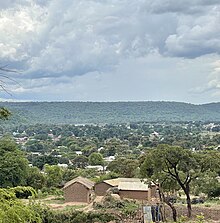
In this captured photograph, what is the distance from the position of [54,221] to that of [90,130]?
125 metres

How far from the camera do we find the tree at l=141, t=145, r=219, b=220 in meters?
24.2

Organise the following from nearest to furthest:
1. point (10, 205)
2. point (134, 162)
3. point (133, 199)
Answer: point (10, 205)
point (133, 199)
point (134, 162)

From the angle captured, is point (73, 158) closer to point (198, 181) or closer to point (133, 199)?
point (133, 199)

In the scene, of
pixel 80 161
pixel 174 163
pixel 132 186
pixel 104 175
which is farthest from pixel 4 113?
pixel 80 161

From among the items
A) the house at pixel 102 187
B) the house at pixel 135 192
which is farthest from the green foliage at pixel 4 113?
the house at pixel 102 187

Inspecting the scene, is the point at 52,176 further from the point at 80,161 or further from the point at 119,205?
the point at 80,161

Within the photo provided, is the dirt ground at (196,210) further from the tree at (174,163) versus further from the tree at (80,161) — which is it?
the tree at (80,161)

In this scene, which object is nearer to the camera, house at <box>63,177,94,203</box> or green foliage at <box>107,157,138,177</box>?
house at <box>63,177,94,203</box>

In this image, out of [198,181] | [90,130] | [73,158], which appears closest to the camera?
[198,181]

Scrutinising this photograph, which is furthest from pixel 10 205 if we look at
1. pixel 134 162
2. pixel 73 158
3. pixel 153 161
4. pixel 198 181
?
pixel 73 158

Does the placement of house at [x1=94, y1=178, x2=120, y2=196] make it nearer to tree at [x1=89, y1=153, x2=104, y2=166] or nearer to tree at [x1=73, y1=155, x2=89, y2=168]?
tree at [x1=89, y1=153, x2=104, y2=166]

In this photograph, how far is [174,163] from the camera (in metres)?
24.5

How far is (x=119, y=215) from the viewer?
2570 centimetres

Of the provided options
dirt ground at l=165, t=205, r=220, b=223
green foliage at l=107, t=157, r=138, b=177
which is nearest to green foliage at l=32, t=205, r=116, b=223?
dirt ground at l=165, t=205, r=220, b=223
